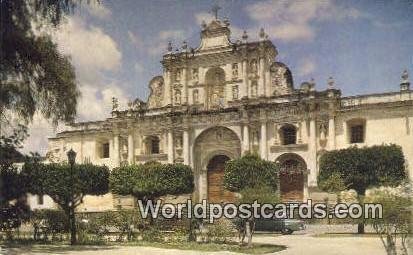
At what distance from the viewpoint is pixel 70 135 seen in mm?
38375

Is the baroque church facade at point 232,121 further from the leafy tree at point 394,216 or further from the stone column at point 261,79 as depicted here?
the leafy tree at point 394,216

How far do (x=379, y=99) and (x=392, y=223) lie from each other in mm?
16678

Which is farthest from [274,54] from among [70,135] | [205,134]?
[70,135]

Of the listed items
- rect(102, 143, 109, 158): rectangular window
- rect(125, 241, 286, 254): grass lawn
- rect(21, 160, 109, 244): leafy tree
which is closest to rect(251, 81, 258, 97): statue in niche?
rect(21, 160, 109, 244): leafy tree

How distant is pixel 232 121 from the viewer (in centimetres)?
3269

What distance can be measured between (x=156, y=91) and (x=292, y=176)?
11192 mm

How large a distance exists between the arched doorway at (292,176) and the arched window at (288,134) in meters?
0.95

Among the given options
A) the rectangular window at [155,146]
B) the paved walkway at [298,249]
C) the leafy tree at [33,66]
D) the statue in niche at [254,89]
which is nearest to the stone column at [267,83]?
the statue in niche at [254,89]

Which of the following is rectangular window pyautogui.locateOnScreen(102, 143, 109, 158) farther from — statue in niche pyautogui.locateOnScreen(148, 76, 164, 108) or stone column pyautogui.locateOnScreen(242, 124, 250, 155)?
stone column pyautogui.locateOnScreen(242, 124, 250, 155)

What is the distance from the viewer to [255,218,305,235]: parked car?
80.9 feet

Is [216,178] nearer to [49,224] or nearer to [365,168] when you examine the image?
[365,168]

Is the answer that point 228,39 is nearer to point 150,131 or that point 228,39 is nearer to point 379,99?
point 150,131

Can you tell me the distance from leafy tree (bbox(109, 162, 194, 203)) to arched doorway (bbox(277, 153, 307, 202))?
587cm

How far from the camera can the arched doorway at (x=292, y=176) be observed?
30.7 meters
